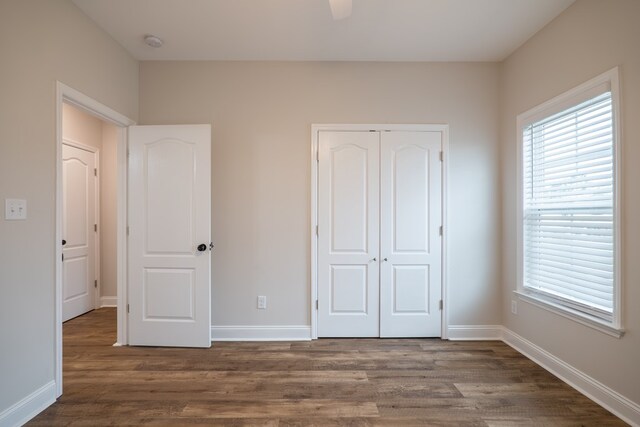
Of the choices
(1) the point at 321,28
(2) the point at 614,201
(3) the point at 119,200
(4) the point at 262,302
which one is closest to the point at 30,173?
(3) the point at 119,200

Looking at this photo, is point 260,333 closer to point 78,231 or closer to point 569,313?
point 569,313

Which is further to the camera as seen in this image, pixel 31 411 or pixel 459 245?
pixel 459 245

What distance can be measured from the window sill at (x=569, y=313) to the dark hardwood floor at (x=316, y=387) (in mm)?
502

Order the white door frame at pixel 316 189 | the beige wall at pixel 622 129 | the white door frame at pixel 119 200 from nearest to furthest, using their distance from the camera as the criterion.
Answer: the beige wall at pixel 622 129 < the white door frame at pixel 119 200 < the white door frame at pixel 316 189

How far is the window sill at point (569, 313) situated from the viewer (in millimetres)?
1923

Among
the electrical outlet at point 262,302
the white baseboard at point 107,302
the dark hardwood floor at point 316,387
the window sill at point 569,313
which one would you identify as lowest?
the dark hardwood floor at point 316,387

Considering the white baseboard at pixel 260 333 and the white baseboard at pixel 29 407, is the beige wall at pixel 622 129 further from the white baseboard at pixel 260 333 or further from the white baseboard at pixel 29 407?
the white baseboard at pixel 29 407

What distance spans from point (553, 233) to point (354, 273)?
1.73 meters

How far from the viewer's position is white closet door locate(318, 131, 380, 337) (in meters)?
3.01

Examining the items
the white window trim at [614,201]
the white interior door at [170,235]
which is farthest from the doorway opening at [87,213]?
the white window trim at [614,201]

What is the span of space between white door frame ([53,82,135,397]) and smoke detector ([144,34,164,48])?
692 mm

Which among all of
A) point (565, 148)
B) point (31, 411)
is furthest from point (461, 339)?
point (31, 411)

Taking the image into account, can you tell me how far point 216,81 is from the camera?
9.89ft

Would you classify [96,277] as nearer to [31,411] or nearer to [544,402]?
[31,411]
